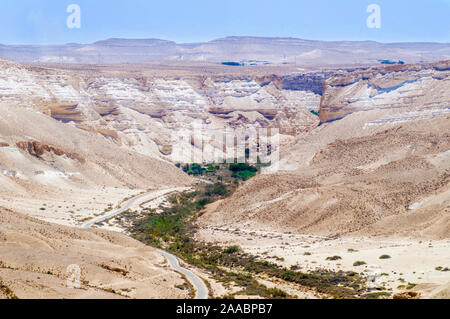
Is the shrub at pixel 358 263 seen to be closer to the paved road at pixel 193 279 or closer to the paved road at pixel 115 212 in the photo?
the paved road at pixel 193 279

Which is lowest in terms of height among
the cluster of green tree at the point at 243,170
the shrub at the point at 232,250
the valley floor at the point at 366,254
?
the cluster of green tree at the point at 243,170

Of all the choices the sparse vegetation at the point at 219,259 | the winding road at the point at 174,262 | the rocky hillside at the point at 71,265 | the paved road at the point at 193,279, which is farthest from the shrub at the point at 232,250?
the rocky hillside at the point at 71,265

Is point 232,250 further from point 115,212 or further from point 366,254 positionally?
point 115,212

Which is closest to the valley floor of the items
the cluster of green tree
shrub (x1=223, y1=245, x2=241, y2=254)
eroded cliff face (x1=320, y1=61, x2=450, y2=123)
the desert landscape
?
the desert landscape

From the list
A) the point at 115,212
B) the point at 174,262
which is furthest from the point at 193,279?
the point at 115,212

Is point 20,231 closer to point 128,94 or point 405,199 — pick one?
point 405,199

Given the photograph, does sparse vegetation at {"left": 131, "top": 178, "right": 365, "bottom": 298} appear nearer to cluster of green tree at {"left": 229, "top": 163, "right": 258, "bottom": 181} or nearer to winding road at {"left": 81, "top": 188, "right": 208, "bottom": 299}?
winding road at {"left": 81, "top": 188, "right": 208, "bottom": 299}
